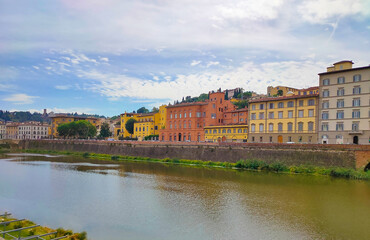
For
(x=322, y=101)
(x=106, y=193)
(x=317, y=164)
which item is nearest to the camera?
(x=106, y=193)

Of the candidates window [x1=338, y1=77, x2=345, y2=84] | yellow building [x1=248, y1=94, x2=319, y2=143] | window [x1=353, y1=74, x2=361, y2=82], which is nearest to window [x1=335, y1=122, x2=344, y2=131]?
yellow building [x1=248, y1=94, x2=319, y2=143]

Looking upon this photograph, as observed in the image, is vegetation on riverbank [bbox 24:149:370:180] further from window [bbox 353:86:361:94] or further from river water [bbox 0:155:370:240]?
window [bbox 353:86:361:94]

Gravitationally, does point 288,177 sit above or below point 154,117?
below

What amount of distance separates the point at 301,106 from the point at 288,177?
15745 millimetres

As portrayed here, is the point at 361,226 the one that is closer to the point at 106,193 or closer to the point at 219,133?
the point at 106,193

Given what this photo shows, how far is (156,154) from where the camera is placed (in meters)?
63.6

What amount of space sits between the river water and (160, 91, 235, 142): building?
33402mm

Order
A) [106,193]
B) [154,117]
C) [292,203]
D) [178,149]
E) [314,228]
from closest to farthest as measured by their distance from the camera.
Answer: [314,228] → [292,203] → [106,193] → [178,149] → [154,117]

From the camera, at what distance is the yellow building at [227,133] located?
59.9 m

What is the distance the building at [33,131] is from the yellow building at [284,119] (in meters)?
99.1

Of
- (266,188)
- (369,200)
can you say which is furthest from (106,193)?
(369,200)

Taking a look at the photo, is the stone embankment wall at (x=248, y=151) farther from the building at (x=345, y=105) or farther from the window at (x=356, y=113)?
the window at (x=356, y=113)

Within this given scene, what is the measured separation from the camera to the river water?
18688 millimetres

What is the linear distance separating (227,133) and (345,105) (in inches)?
905
